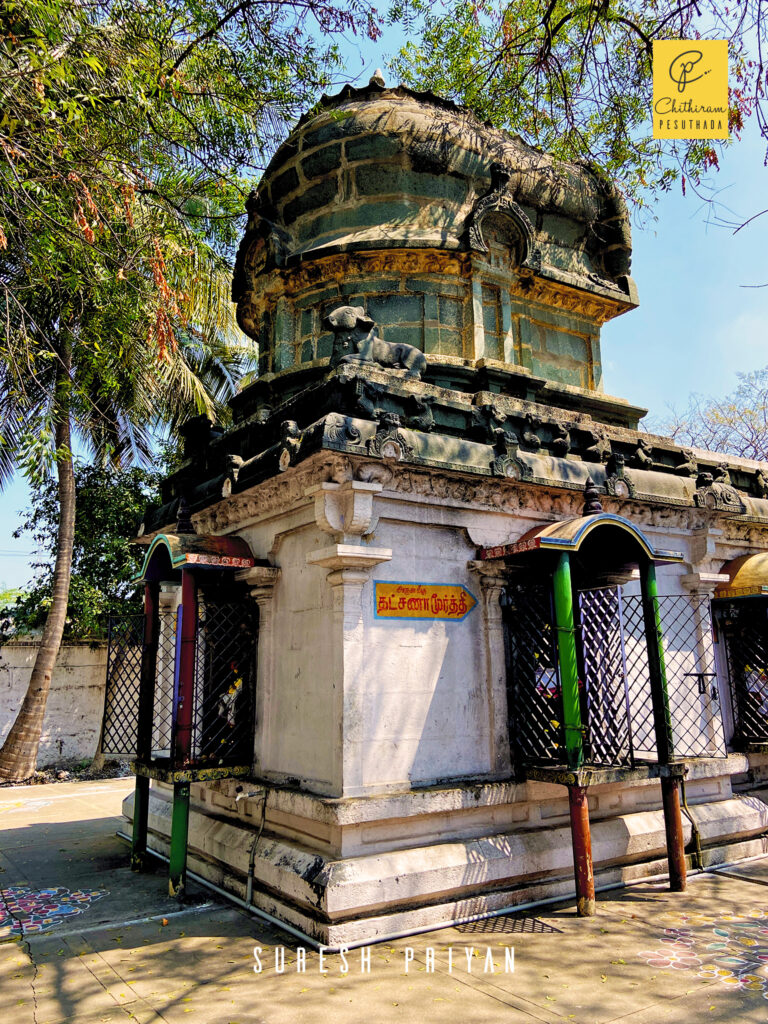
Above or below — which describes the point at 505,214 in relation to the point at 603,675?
above

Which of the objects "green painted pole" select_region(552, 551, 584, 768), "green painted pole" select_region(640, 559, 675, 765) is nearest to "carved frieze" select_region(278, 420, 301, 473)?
"green painted pole" select_region(552, 551, 584, 768)

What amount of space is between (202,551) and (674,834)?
4926 millimetres

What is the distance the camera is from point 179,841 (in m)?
6.14

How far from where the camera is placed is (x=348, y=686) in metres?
5.50

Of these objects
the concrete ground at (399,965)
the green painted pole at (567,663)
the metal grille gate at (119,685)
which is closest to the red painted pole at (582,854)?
the concrete ground at (399,965)

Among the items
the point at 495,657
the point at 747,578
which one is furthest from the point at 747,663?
the point at 495,657

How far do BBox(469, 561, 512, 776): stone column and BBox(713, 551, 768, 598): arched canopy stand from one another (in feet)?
11.2

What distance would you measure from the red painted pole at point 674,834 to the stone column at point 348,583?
2855 millimetres

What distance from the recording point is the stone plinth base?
5133mm

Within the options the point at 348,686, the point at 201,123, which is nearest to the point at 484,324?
the point at 201,123

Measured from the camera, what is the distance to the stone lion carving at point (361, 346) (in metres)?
6.62

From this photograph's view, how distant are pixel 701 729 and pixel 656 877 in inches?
70.9

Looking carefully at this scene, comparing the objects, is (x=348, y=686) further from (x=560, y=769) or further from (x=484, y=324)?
(x=484, y=324)

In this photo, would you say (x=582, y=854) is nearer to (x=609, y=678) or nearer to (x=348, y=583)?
(x=609, y=678)
